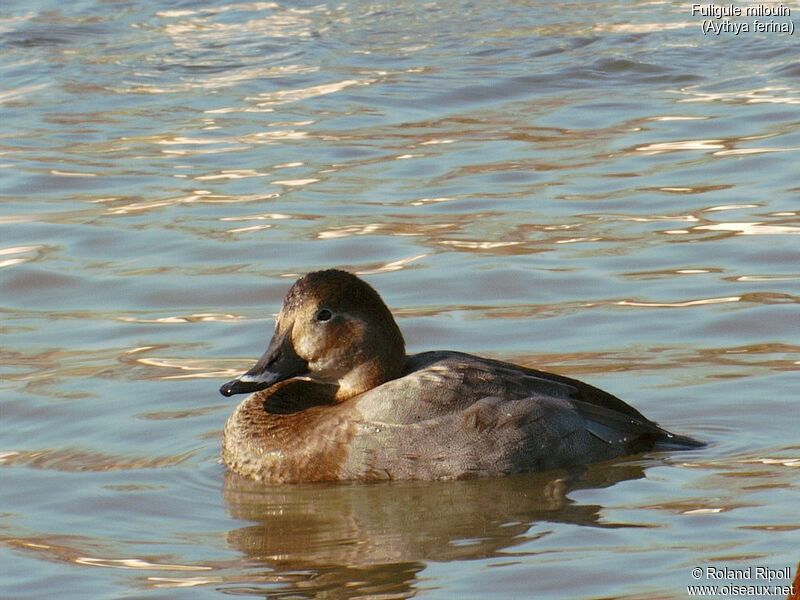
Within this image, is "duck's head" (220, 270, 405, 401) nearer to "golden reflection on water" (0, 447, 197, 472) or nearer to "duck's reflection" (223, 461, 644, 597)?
"golden reflection on water" (0, 447, 197, 472)

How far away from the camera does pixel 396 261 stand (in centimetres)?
1039

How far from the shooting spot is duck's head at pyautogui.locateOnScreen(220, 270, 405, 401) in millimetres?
7336

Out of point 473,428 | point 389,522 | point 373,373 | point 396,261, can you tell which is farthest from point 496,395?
point 396,261

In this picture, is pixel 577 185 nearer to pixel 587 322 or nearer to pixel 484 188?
pixel 484 188

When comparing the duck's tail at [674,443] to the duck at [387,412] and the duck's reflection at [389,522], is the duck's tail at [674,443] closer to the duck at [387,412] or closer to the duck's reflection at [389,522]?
the duck at [387,412]

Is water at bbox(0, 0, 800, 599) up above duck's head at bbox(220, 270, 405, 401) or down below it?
below

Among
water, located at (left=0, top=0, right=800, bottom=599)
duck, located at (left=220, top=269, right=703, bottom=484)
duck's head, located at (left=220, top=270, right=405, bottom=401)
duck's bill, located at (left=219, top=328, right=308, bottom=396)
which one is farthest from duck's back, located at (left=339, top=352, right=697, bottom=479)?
duck's bill, located at (left=219, top=328, right=308, bottom=396)

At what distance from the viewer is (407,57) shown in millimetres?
16516

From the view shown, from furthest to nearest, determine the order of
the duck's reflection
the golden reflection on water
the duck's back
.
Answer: the golden reflection on water < the duck's back < the duck's reflection

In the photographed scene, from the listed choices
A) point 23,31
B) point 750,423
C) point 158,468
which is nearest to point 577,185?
point 750,423

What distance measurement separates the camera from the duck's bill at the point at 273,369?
7320 millimetres

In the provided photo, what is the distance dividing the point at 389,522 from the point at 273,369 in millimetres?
1105

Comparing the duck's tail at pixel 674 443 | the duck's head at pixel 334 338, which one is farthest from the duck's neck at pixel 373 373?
the duck's tail at pixel 674 443

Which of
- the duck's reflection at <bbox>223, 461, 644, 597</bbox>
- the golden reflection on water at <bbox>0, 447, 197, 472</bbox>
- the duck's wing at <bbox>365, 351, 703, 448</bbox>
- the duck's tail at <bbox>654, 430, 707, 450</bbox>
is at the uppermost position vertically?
the duck's wing at <bbox>365, 351, 703, 448</bbox>
